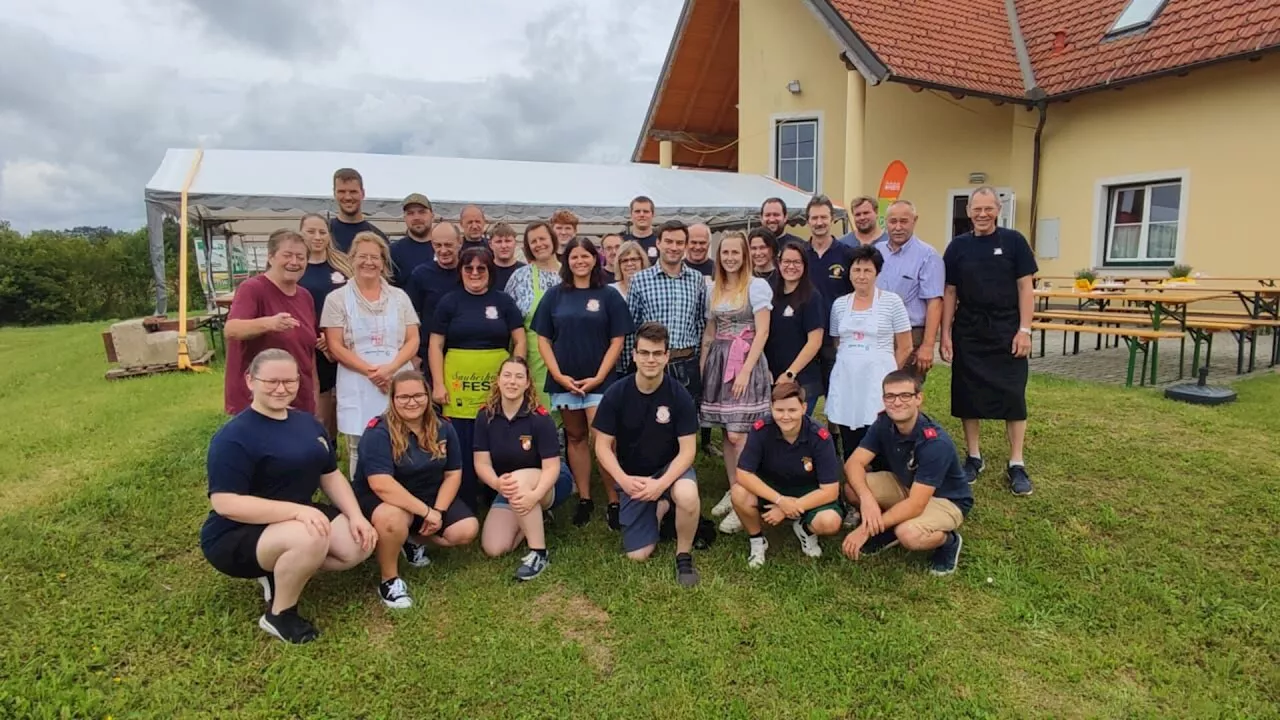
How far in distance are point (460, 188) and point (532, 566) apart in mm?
7183

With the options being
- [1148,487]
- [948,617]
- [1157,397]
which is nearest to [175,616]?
[948,617]

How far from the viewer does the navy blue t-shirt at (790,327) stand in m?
3.95

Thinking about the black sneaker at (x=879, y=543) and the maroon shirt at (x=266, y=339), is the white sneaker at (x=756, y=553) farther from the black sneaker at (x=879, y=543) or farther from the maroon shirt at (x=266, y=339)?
the maroon shirt at (x=266, y=339)

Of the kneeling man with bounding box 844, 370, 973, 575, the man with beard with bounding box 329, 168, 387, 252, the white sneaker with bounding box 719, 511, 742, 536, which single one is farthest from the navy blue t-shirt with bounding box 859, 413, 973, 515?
the man with beard with bounding box 329, 168, 387, 252

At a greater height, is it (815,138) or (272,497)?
(815,138)

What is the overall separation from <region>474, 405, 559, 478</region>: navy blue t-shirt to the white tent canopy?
5995 millimetres

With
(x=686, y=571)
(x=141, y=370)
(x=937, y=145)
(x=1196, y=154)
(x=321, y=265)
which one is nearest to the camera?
(x=686, y=571)

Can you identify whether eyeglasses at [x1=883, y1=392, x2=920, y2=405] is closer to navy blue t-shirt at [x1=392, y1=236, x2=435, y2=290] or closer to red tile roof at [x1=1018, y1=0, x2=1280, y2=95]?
navy blue t-shirt at [x1=392, y1=236, x2=435, y2=290]

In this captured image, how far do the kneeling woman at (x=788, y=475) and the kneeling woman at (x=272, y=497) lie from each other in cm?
189

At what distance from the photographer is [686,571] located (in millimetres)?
3436

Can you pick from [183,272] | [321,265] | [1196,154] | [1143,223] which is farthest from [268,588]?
[1143,223]

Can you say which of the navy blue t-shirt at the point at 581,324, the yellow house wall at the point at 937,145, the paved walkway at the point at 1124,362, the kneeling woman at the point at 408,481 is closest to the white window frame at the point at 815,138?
the yellow house wall at the point at 937,145

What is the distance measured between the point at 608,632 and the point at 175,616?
6.11 ft

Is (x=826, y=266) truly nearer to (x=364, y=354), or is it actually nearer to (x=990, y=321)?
(x=990, y=321)
